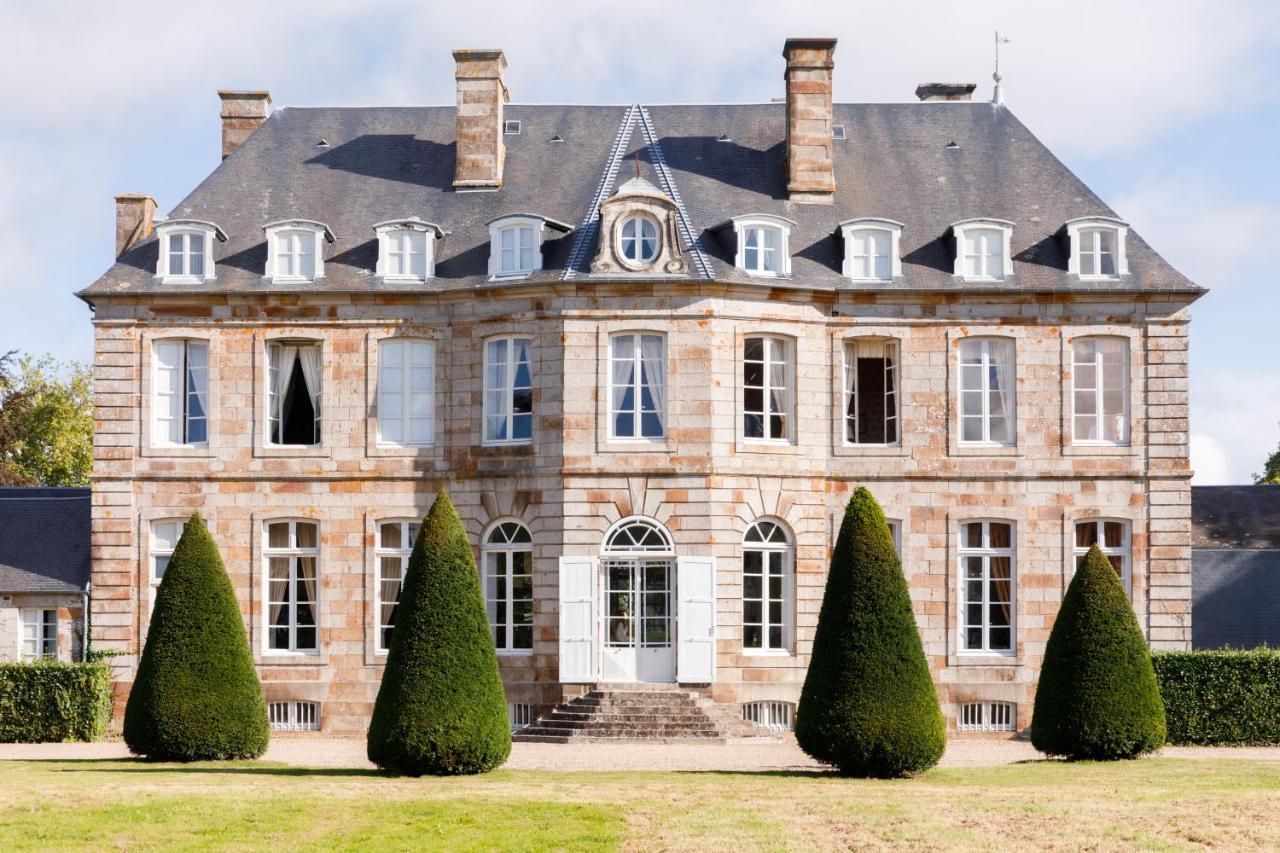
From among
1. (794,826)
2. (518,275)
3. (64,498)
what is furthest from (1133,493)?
(64,498)

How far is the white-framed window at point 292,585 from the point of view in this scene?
27.8m

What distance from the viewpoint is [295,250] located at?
92.7 feet

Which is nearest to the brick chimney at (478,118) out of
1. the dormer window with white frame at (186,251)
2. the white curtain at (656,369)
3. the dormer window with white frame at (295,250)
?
the dormer window with white frame at (295,250)

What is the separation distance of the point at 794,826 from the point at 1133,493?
40.8 ft

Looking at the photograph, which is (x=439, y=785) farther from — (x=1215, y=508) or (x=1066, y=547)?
(x=1215, y=508)

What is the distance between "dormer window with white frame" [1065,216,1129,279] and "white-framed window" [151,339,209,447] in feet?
43.5

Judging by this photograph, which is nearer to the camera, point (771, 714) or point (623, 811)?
point (623, 811)

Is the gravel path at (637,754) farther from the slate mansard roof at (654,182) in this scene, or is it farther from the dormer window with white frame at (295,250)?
the dormer window with white frame at (295,250)

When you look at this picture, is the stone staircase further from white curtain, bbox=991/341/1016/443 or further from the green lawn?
white curtain, bbox=991/341/1016/443

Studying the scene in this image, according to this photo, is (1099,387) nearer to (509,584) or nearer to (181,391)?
(509,584)

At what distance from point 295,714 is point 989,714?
10.3 meters

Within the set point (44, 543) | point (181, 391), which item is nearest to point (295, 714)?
point (181, 391)

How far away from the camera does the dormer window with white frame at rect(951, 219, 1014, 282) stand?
28047 millimetres

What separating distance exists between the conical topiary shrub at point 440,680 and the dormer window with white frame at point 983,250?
35.7 ft
